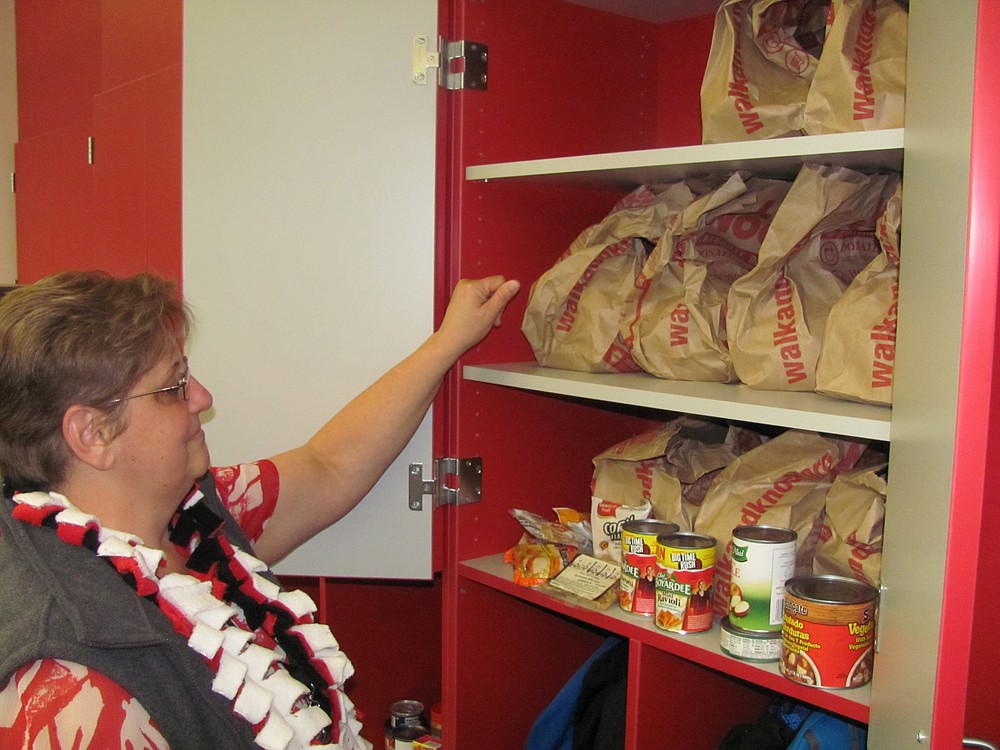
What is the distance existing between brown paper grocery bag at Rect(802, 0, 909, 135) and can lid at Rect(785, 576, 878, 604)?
61cm

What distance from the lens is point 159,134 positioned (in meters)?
2.09

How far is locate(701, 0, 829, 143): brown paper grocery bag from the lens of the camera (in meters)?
1.37

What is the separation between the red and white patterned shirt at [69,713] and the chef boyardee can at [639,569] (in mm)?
716

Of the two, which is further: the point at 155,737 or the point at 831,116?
the point at 831,116

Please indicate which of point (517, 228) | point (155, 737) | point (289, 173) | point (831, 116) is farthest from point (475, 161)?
point (155, 737)

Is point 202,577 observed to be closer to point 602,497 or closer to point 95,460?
point 95,460

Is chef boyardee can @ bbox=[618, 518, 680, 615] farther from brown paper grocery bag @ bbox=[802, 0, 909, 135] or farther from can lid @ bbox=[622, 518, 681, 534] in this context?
brown paper grocery bag @ bbox=[802, 0, 909, 135]

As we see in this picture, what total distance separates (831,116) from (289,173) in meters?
0.89

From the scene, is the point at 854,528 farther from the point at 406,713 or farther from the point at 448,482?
the point at 406,713

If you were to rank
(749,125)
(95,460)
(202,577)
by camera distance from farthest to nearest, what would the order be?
(749,125)
(202,577)
(95,460)

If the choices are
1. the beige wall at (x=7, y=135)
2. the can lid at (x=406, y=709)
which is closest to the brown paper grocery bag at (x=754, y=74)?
the can lid at (x=406, y=709)

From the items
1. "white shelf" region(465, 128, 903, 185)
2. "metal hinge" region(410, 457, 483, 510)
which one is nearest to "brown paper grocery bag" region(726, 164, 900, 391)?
Answer: "white shelf" region(465, 128, 903, 185)

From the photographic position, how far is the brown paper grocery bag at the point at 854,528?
125cm

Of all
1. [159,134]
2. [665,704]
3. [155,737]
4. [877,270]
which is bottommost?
[665,704]
